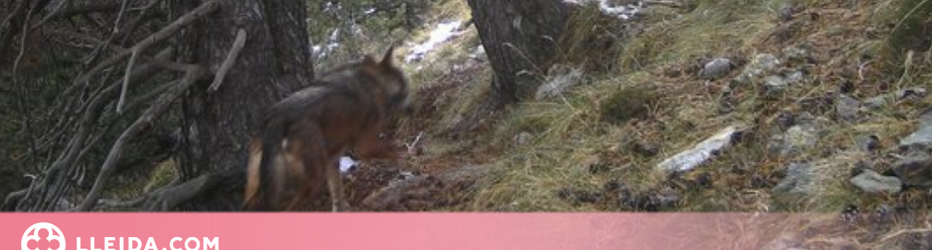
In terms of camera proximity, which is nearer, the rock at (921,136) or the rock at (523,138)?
the rock at (921,136)

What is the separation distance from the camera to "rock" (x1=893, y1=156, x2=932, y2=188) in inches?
111

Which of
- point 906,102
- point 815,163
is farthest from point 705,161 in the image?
point 906,102

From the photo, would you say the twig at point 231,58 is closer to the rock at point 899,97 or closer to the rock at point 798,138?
the rock at point 798,138

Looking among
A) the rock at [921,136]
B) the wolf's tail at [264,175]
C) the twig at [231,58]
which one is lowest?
the rock at [921,136]

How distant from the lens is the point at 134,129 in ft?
10.6

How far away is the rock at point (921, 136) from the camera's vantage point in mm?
3006

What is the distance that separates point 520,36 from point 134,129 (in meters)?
2.36

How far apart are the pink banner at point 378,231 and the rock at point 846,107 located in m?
0.65

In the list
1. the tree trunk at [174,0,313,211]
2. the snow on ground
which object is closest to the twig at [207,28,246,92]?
the tree trunk at [174,0,313,211]

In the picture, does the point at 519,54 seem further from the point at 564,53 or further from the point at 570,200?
the point at 570,200

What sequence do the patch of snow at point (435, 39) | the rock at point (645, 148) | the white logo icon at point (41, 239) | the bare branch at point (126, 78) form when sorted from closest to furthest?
the white logo icon at point (41, 239) < the bare branch at point (126, 78) < the rock at point (645, 148) < the patch of snow at point (435, 39)

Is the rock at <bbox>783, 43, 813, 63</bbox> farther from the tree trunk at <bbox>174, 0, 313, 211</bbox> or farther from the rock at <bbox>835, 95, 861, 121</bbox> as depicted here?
the tree trunk at <bbox>174, 0, 313, 211</bbox>

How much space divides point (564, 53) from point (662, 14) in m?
0.52

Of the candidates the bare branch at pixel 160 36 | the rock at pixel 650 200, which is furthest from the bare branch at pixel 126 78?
the rock at pixel 650 200
